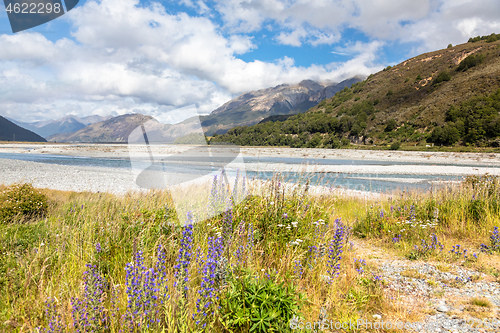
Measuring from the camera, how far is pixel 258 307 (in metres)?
2.37

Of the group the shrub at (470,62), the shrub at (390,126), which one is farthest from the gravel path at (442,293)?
the shrub at (470,62)

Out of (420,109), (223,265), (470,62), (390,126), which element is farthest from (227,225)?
(470,62)

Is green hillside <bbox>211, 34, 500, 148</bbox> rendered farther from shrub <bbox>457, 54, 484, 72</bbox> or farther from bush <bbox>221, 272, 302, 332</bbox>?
bush <bbox>221, 272, 302, 332</bbox>

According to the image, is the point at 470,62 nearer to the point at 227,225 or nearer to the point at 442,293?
the point at 442,293

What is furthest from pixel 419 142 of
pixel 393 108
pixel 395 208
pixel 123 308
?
pixel 123 308

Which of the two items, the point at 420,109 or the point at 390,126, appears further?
the point at 390,126

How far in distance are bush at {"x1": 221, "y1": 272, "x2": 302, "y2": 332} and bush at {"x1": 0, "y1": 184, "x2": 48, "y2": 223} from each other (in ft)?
25.9

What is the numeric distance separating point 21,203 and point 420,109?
74.7 m

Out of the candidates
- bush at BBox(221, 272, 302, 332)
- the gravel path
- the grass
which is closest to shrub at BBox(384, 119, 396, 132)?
the grass

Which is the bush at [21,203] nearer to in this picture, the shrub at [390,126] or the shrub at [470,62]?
the shrub at [390,126]

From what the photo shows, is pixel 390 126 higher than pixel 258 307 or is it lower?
higher

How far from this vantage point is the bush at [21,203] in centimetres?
748

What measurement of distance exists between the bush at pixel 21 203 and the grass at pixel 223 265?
2.68 metres

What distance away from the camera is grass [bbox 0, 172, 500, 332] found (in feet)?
7.29
